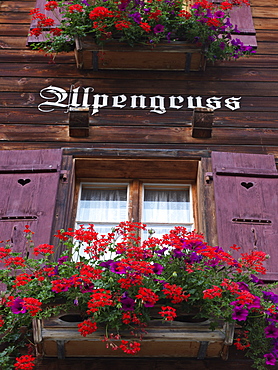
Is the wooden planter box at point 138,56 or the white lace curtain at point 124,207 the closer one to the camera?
the white lace curtain at point 124,207

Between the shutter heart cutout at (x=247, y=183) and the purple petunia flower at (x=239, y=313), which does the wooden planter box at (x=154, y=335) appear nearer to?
the purple petunia flower at (x=239, y=313)

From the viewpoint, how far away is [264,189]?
18.9 feet

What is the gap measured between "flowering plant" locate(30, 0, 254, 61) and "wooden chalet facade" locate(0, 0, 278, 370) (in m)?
0.35

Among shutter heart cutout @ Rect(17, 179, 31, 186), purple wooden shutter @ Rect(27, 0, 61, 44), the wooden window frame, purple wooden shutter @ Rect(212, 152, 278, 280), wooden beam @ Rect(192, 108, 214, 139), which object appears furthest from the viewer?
purple wooden shutter @ Rect(27, 0, 61, 44)

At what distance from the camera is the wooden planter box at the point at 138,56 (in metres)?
6.82

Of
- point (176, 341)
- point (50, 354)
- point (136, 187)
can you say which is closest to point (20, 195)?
point (136, 187)

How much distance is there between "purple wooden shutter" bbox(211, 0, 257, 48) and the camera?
7492mm

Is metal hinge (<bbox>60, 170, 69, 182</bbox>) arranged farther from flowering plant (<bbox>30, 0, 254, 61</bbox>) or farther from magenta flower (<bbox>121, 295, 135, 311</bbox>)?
magenta flower (<bbox>121, 295, 135, 311</bbox>)

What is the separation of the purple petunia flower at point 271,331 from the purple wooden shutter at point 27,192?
188cm

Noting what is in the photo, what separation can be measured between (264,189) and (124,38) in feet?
7.26

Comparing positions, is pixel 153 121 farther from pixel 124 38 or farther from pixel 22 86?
pixel 22 86


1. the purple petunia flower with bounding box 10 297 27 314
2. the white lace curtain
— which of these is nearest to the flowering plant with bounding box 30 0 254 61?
the white lace curtain

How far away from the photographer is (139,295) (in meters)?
3.99

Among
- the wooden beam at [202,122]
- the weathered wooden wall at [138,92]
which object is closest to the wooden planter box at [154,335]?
the weathered wooden wall at [138,92]
